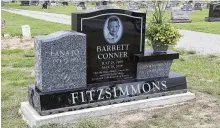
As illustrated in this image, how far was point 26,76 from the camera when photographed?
8.07 metres

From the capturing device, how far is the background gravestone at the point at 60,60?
5125 mm

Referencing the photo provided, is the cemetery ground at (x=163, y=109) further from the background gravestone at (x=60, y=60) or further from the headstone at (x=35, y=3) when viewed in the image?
the headstone at (x=35, y=3)

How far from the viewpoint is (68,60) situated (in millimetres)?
5293

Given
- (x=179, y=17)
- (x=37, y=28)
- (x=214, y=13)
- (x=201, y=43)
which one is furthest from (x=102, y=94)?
(x=214, y=13)

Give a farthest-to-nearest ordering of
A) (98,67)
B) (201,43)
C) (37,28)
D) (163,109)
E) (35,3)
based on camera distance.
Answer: (35,3), (37,28), (201,43), (163,109), (98,67)

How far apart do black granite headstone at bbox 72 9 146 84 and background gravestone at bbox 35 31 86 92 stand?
8.6 inches

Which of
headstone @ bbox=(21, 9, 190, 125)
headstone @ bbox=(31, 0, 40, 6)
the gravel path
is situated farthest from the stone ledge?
headstone @ bbox=(31, 0, 40, 6)

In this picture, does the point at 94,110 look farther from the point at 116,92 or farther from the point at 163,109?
the point at 163,109

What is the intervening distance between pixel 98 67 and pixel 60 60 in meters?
0.72

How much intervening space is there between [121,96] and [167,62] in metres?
1.08

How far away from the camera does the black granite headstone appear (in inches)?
217

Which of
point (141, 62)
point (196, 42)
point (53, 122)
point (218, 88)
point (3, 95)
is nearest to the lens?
point (53, 122)

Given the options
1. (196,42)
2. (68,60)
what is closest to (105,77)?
(68,60)

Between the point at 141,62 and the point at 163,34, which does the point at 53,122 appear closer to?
the point at 141,62
